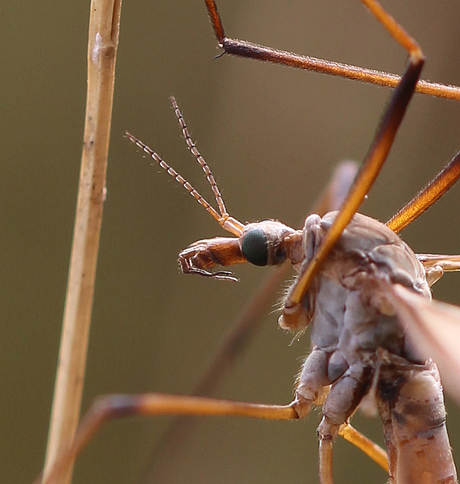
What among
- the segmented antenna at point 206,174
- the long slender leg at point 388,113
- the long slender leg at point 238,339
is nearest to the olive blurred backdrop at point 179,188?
the long slender leg at point 238,339

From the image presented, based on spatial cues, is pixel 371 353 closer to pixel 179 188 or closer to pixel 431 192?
pixel 431 192

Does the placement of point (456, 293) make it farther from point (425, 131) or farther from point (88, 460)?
point (88, 460)

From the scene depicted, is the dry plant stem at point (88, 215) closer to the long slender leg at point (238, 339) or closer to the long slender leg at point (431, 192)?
the long slender leg at point (238, 339)

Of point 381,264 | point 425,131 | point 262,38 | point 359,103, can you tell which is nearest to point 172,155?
point 262,38

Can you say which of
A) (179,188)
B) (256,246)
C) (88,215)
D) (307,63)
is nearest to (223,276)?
(256,246)

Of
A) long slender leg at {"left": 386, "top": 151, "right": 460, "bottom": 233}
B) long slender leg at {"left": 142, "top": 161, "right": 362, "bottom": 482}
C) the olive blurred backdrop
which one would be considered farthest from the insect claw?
the olive blurred backdrop

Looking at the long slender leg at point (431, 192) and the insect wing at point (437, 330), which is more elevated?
the long slender leg at point (431, 192)
